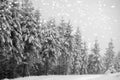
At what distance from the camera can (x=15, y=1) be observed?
2541cm

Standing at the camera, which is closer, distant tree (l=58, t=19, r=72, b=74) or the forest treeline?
the forest treeline

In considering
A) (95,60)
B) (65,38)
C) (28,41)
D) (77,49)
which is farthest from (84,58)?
(28,41)

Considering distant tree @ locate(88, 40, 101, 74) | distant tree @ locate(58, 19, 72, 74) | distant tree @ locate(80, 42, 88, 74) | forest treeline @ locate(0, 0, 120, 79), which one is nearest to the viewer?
forest treeline @ locate(0, 0, 120, 79)

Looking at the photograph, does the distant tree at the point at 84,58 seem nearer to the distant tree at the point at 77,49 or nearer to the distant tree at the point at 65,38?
the distant tree at the point at 77,49

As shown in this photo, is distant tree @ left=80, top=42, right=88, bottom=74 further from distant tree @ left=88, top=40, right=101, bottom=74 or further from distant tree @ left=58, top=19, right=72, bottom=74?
distant tree @ left=58, top=19, right=72, bottom=74

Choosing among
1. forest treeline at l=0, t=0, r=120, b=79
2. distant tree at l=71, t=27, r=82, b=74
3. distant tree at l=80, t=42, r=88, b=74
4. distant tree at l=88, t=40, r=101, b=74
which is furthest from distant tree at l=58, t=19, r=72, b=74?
distant tree at l=88, t=40, r=101, b=74

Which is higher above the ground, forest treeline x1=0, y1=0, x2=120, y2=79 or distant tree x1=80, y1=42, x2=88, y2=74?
forest treeline x1=0, y1=0, x2=120, y2=79

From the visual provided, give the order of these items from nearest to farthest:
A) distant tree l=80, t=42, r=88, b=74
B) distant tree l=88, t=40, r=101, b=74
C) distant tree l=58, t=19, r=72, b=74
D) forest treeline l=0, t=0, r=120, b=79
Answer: forest treeline l=0, t=0, r=120, b=79, distant tree l=58, t=19, r=72, b=74, distant tree l=80, t=42, r=88, b=74, distant tree l=88, t=40, r=101, b=74

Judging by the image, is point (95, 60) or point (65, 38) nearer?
point (65, 38)

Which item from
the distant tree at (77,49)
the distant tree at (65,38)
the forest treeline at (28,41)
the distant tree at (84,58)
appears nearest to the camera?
the forest treeline at (28,41)

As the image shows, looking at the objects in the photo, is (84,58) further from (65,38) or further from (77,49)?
(65,38)

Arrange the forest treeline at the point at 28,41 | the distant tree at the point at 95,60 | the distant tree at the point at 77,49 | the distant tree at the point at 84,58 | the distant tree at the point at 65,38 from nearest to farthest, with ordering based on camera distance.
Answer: the forest treeline at the point at 28,41 < the distant tree at the point at 65,38 < the distant tree at the point at 77,49 < the distant tree at the point at 84,58 < the distant tree at the point at 95,60

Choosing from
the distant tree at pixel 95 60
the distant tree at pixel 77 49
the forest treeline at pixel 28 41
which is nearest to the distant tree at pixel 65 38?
the forest treeline at pixel 28 41

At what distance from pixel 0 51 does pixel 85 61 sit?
111 ft
